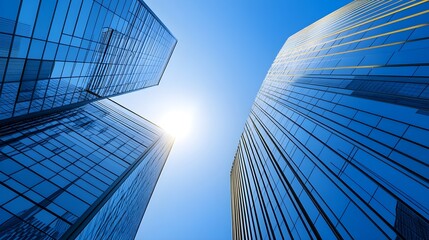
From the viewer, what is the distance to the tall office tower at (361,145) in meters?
15.1

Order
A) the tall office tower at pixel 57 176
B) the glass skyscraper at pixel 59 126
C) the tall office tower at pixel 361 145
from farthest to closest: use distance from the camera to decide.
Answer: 1. the glass skyscraper at pixel 59 126
2. the tall office tower at pixel 57 176
3. the tall office tower at pixel 361 145

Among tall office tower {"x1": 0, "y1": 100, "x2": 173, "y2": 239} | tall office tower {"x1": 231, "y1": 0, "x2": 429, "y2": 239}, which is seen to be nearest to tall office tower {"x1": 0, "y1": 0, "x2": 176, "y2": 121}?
tall office tower {"x1": 0, "y1": 100, "x2": 173, "y2": 239}

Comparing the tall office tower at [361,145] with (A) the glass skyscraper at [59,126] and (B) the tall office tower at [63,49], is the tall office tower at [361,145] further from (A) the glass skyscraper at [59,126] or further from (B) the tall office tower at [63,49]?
(B) the tall office tower at [63,49]

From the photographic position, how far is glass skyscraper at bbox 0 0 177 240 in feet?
55.8

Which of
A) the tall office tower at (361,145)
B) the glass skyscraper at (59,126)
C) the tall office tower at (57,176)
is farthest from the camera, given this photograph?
the glass skyscraper at (59,126)

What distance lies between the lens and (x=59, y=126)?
86.8 feet

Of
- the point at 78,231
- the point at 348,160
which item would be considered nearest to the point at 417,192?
the point at 348,160

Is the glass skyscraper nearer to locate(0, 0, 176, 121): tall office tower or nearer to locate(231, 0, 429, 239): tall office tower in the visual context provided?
locate(0, 0, 176, 121): tall office tower

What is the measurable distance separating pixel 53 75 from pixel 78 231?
13038mm

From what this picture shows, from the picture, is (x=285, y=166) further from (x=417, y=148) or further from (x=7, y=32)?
(x=7, y=32)

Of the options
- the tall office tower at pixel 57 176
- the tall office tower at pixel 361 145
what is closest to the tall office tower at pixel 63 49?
the tall office tower at pixel 57 176

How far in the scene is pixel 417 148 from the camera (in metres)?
15.3

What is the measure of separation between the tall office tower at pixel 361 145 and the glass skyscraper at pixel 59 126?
14.4m

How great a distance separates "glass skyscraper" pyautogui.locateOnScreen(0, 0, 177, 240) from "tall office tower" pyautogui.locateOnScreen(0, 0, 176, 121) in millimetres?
78
